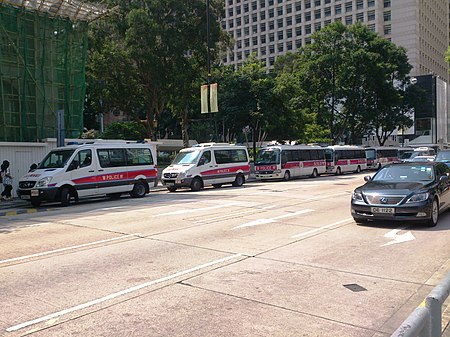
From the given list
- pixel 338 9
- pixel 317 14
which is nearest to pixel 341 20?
pixel 338 9

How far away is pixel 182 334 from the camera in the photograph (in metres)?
4.37

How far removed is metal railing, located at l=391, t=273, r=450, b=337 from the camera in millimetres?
2461

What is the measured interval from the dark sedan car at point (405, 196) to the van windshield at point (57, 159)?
36.0ft

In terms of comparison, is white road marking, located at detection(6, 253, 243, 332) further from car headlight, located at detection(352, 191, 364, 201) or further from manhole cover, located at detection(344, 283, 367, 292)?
car headlight, located at detection(352, 191, 364, 201)

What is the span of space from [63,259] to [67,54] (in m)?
20.2

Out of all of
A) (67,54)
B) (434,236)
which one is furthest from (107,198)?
(434,236)

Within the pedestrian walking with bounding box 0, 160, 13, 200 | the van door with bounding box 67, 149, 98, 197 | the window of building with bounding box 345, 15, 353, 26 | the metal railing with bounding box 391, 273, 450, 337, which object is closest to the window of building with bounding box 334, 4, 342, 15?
the window of building with bounding box 345, 15, 353, 26

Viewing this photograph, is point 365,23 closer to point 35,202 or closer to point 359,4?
point 359,4

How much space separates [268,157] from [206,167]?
347 inches

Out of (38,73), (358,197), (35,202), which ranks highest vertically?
(38,73)

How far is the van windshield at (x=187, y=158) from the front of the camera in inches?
870

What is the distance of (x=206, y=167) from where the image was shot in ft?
73.7

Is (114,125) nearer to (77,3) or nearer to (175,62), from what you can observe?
(175,62)

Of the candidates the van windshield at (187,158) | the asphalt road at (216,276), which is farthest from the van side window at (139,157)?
the asphalt road at (216,276)
